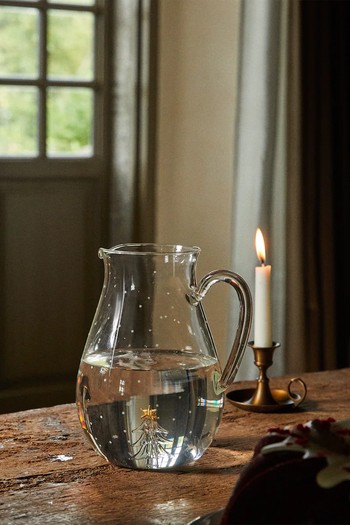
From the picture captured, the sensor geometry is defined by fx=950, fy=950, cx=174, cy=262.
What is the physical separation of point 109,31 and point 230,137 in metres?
0.60

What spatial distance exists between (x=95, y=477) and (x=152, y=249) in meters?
0.25

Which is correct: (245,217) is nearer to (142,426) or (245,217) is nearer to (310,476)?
(142,426)

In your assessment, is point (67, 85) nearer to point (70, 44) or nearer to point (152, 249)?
point (70, 44)

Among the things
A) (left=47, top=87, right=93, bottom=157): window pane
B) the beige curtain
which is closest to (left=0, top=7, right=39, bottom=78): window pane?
(left=47, top=87, right=93, bottom=157): window pane

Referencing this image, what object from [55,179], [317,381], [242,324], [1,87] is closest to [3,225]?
[55,179]

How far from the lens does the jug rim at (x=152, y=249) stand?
38.0 inches

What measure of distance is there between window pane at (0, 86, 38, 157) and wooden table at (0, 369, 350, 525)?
2.06 m

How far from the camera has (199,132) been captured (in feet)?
10.1

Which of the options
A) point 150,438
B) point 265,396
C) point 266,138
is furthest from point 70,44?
point 150,438

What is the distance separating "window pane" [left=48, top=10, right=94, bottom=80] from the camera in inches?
125

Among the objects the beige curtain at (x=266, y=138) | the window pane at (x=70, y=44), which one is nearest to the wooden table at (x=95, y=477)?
the beige curtain at (x=266, y=138)

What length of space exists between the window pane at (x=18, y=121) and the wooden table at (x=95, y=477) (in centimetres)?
206

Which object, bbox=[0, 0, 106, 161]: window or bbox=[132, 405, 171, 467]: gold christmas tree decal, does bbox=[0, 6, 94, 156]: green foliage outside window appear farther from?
bbox=[132, 405, 171, 467]: gold christmas tree decal

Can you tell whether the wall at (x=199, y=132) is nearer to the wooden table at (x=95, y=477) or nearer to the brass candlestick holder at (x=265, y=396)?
the brass candlestick holder at (x=265, y=396)
